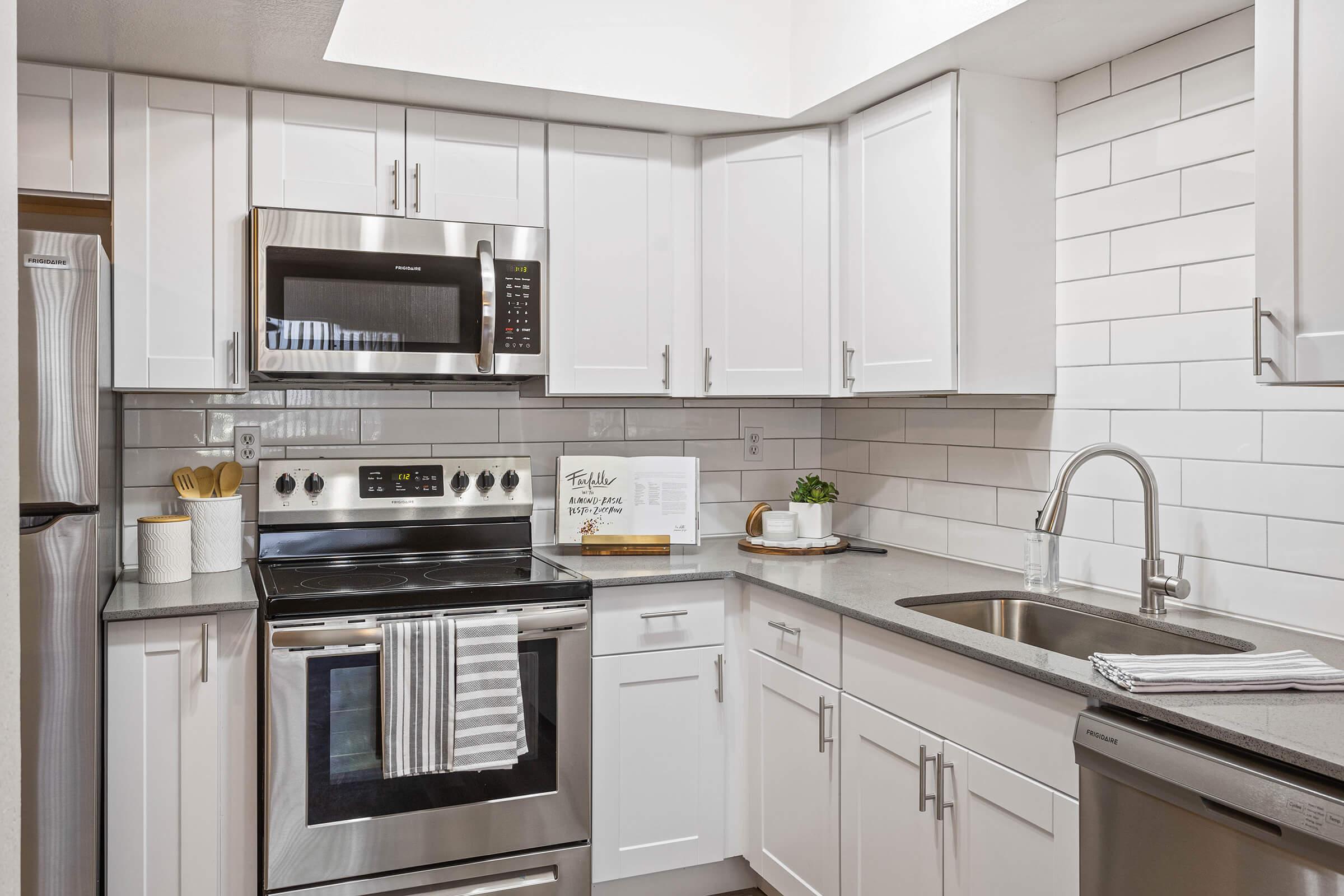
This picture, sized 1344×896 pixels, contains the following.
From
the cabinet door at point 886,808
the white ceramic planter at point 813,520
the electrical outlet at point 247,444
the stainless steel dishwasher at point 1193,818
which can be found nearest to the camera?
the stainless steel dishwasher at point 1193,818

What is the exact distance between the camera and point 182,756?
213 centimetres

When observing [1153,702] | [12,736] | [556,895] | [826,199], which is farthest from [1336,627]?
[12,736]

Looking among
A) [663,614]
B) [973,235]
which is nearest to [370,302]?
[663,614]

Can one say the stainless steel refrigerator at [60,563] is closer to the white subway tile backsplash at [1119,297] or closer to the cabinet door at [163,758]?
the cabinet door at [163,758]

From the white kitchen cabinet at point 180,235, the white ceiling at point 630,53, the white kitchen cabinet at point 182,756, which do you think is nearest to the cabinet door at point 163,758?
the white kitchen cabinet at point 182,756

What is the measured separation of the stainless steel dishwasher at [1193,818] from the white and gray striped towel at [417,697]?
139cm

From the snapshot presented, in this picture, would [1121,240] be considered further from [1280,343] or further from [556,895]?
[556,895]

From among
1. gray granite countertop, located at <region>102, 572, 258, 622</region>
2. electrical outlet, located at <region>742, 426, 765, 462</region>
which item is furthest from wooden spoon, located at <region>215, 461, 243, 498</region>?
electrical outlet, located at <region>742, 426, 765, 462</region>

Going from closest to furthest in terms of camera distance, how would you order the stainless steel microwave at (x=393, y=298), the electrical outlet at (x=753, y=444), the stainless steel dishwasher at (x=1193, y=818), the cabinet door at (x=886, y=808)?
1. the stainless steel dishwasher at (x=1193, y=818)
2. the cabinet door at (x=886, y=808)
3. the stainless steel microwave at (x=393, y=298)
4. the electrical outlet at (x=753, y=444)

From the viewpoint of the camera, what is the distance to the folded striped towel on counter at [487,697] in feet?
7.48

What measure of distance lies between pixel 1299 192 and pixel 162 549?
243cm

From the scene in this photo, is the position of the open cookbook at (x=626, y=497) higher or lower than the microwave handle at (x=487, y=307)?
lower

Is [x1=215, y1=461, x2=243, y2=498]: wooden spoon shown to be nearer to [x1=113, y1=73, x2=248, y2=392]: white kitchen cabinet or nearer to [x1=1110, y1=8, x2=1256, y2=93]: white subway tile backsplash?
[x1=113, y1=73, x2=248, y2=392]: white kitchen cabinet

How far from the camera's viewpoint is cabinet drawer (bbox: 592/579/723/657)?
2.50 meters
